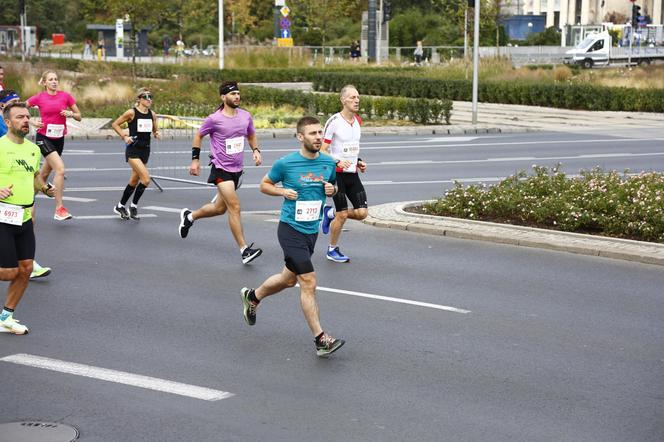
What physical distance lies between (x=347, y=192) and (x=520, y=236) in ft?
7.77

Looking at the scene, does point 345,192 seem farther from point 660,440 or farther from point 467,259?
point 660,440

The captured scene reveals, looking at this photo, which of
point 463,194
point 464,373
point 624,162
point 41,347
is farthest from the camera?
point 624,162

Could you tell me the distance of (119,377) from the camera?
7.77 metres

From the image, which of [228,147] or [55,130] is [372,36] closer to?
[55,130]

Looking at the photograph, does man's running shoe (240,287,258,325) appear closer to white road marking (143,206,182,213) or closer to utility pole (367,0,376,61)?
white road marking (143,206,182,213)

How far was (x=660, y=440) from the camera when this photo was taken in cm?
654

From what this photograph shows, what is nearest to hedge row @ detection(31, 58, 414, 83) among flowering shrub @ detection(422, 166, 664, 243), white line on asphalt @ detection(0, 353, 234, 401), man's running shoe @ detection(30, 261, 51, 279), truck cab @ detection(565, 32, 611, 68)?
truck cab @ detection(565, 32, 611, 68)

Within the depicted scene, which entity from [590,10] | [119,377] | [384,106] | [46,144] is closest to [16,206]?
[119,377]

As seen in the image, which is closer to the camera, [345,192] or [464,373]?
[464,373]

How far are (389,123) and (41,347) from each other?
78.6 ft

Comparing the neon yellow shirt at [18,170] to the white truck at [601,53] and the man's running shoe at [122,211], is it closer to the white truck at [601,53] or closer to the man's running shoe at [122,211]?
the man's running shoe at [122,211]

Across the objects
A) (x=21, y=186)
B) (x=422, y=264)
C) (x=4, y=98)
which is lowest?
(x=422, y=264)

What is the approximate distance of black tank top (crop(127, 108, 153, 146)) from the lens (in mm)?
15555

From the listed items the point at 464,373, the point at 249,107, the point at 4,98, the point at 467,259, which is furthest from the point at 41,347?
the point at 249,107
